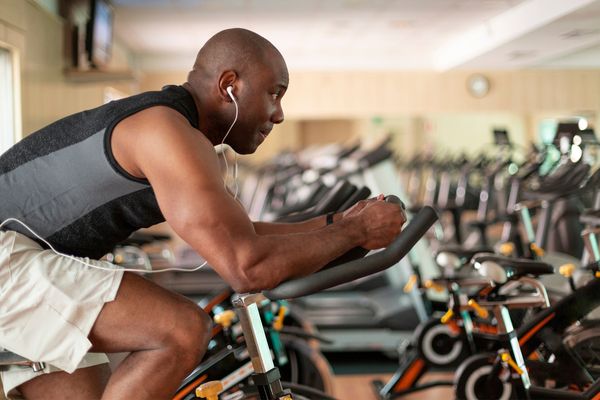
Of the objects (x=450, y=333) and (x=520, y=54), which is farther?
(x=520, y=54)

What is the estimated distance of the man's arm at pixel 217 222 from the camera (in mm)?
1126

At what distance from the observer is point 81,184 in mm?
1292

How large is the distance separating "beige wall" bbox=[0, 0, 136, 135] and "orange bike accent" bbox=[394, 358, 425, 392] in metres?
2.40

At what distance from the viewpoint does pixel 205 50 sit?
1385mm

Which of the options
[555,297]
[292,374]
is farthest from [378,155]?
[292,374]

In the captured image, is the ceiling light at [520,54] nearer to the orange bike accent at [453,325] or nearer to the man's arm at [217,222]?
the orange bike accent at [453,325]

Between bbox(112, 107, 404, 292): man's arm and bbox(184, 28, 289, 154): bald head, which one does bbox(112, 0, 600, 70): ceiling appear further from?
bbox(112, 107, 404, 292): man's arm

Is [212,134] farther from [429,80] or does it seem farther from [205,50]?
[429,80]

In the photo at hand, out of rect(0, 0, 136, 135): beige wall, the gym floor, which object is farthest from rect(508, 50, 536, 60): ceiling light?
the gym floor

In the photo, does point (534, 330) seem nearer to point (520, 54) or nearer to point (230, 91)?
point (230, 91)

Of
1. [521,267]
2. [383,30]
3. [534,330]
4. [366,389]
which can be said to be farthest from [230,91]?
[383,30]

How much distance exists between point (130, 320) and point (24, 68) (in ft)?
12.1

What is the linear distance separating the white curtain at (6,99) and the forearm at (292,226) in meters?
2.80

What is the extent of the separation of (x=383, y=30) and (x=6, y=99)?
651 cm
